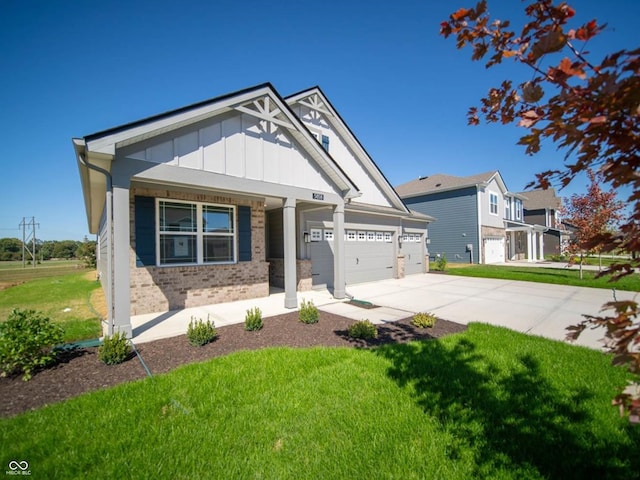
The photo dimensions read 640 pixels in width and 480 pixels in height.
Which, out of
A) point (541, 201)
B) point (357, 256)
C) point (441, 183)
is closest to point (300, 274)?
point (357, 256)

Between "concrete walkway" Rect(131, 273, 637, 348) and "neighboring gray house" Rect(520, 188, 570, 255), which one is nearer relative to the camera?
"concrete walkway" Rect(131, 273, 637, 348)

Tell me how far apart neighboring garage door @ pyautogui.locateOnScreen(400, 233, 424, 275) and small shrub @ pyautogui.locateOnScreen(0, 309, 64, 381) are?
15141mm

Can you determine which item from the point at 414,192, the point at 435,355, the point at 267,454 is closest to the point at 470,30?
the point at 267,454

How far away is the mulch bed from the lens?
12.6 feet

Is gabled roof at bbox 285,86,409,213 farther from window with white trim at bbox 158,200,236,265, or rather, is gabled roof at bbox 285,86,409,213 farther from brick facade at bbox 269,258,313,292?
brick facade at bbox 269,258,313,292

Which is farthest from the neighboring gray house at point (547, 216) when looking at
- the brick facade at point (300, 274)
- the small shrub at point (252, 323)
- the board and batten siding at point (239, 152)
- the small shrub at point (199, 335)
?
the small shrub at point (199, 335)

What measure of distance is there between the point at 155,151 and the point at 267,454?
6120 millimetres

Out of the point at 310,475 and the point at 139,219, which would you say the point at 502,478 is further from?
the point at 139,219

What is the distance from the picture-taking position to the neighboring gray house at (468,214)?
23.4m

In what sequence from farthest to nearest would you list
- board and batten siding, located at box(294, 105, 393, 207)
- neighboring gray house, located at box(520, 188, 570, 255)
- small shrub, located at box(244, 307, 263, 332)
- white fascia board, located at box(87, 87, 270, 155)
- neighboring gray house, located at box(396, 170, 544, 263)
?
neighboring gray house, located at box(520, 188, 570, 255), neighboring gray house, located at box(396, 170, 544, 263), board and batten siding, located at box(294, 105, 393, 207), small shrub, located at box(244, 307, 263, 332), white fascia board, located at box(87, 87, 270, 155)

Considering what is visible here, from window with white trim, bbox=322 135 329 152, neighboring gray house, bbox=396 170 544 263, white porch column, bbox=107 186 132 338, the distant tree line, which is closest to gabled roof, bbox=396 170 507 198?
neighboring gray house, bbox=396 170 544 263

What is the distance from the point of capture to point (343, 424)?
311cm

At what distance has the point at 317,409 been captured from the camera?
3.38 metres

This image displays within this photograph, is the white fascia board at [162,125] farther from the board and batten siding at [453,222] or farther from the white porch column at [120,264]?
the board and batten siding at [453,222]
